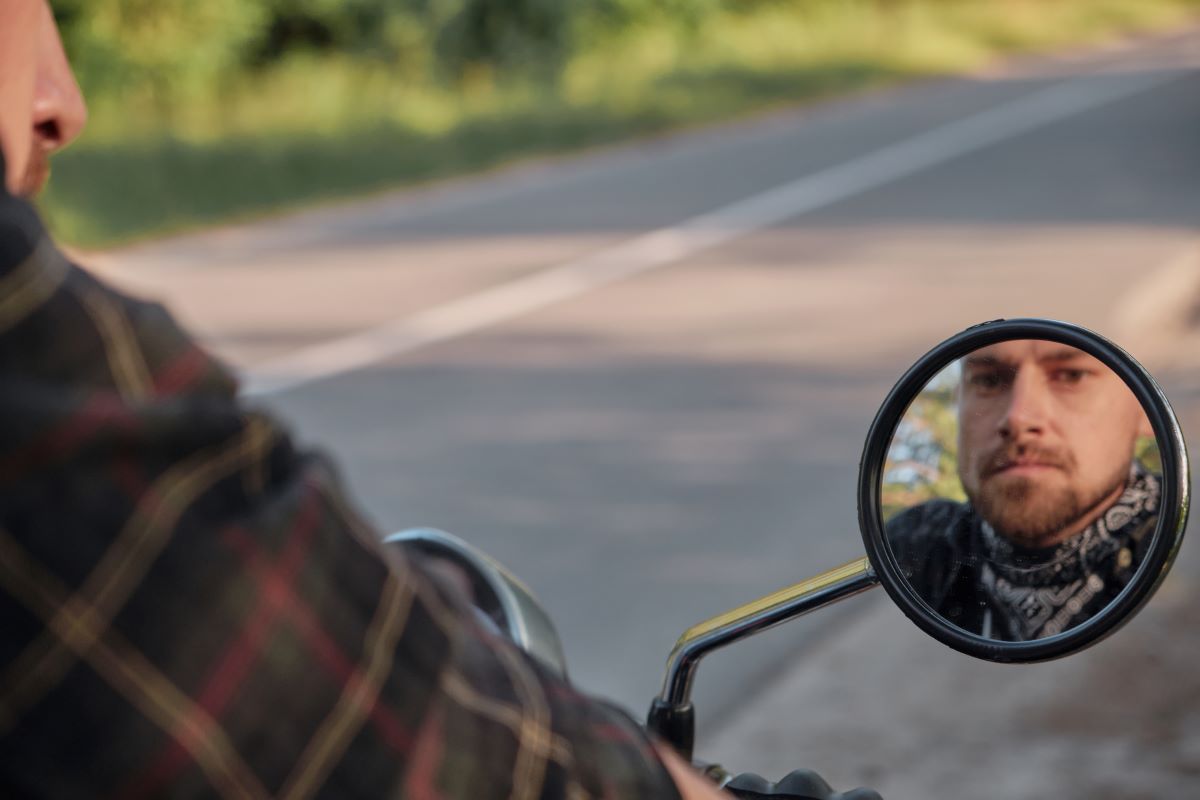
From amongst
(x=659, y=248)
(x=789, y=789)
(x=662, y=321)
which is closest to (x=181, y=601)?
(x=789, y=789)

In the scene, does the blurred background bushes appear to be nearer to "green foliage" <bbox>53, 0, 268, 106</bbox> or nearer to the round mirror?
"green foliage" <bbox>53, 0, 268, 106</bbox>

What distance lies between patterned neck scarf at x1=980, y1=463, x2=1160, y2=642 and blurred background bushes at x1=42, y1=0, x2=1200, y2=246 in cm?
1186

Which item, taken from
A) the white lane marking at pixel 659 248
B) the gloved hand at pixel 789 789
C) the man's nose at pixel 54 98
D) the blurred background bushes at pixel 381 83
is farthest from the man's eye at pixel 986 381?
the blurred background bushes at pixel 381 83

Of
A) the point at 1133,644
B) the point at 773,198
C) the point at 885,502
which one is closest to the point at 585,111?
the point at 773,198

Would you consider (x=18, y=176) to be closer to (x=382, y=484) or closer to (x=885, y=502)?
(x=885, y=502)

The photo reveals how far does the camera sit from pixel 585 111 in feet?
62.0

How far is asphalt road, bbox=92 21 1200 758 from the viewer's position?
5688 mm

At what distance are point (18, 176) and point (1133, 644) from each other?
3877mm

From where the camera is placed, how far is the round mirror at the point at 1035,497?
4.05 feet

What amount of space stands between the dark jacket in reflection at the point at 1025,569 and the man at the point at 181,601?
491mm

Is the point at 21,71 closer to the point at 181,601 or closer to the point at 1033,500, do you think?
the point at 181,601

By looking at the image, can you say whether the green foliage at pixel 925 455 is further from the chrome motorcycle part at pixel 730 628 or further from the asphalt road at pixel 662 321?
the asphalt road at pixel 662 321

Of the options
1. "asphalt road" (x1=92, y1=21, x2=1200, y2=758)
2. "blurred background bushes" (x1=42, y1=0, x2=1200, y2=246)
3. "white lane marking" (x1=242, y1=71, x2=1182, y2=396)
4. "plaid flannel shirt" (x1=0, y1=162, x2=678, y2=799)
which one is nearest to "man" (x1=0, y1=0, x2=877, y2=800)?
"plaid flannel shirt" (x1=0, y1=162, x2=678, y2=799)

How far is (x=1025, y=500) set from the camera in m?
1.24
